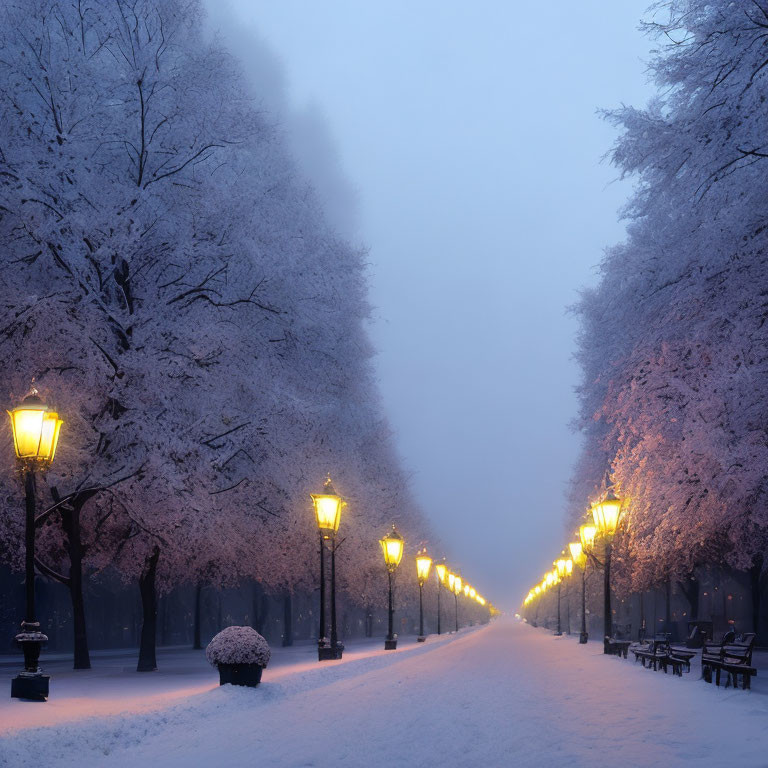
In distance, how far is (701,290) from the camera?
1683cm

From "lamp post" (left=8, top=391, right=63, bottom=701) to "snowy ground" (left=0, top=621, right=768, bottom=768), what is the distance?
360 mm

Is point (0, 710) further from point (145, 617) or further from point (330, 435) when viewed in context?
point (330, 435)

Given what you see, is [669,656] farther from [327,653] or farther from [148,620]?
[148,620]

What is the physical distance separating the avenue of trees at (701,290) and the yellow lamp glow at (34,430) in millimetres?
10777

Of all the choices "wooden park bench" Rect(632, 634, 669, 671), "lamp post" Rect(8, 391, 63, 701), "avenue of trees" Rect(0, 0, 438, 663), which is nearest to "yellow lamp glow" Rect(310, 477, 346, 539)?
"avenue of trees" Rect(0, 0, 438, 663)

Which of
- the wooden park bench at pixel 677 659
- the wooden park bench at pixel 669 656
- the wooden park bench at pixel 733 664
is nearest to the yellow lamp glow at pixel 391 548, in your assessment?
the wooden park bench at pixel 669 656

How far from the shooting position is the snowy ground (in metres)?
9.73

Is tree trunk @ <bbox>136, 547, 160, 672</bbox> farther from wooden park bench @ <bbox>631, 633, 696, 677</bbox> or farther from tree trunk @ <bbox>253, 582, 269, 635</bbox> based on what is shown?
tree trunk @ <bbox>253, 582, 269, 635</bbox>

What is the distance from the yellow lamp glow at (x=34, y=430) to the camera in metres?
14.5

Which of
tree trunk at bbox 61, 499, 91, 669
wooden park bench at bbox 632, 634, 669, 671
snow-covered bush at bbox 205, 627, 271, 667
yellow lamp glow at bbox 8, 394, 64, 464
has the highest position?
yellow lamp glow at bbox 8, 394, 64, 464

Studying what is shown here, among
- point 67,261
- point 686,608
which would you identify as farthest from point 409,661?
point 686,608

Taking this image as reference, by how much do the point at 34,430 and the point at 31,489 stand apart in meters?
0.90

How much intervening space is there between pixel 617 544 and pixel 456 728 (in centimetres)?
2980

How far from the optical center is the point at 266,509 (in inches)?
1018
